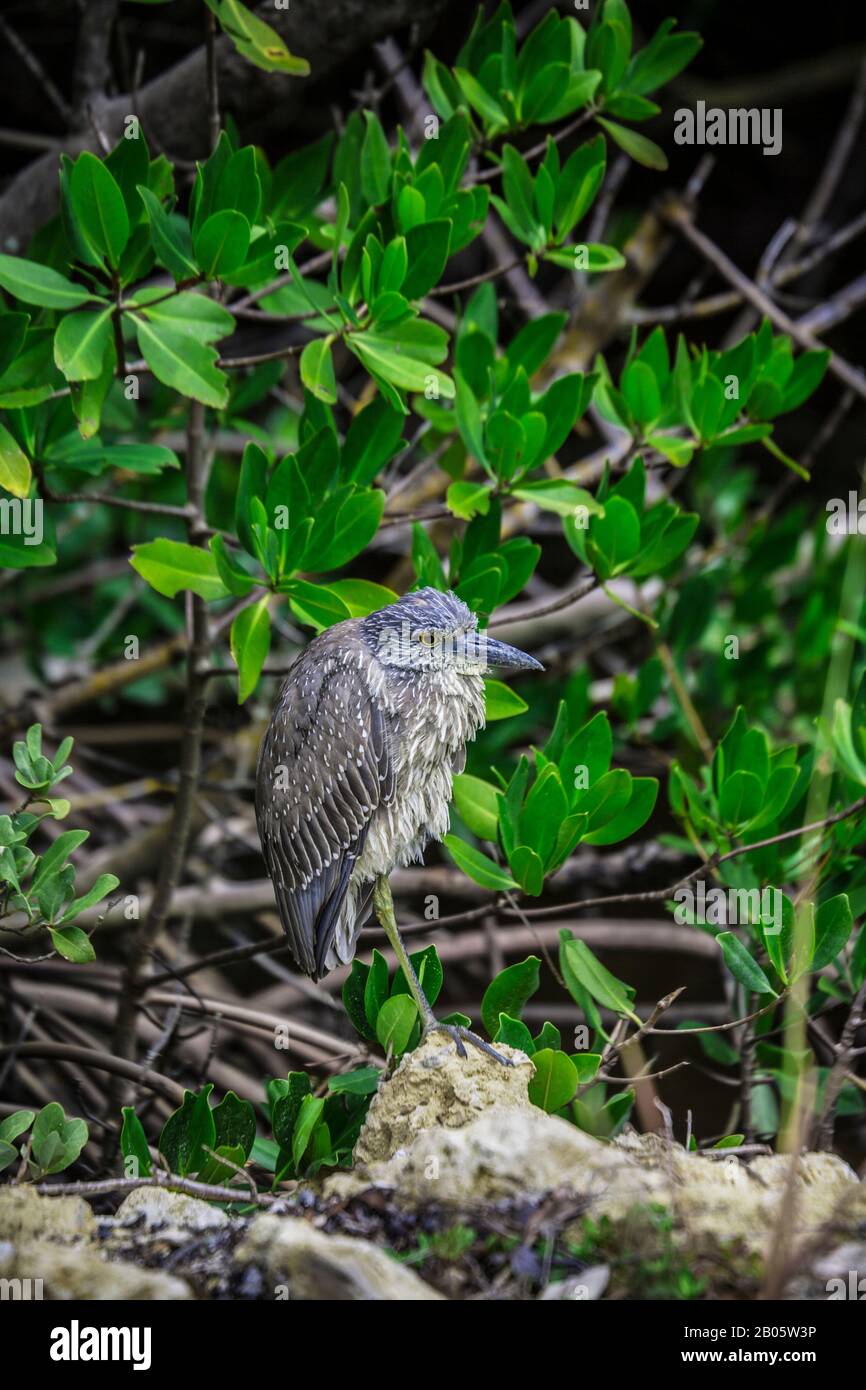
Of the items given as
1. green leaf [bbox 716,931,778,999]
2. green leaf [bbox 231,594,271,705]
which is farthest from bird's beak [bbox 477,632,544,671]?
green leaf [bbox 716,931,778,999]

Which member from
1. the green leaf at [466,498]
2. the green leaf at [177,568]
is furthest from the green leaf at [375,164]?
the green leaf at [177,568]

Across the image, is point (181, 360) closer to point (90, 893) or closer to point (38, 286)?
point (38, 286)

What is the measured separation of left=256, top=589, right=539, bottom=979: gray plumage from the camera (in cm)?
293

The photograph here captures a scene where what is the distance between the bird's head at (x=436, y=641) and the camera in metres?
2.91

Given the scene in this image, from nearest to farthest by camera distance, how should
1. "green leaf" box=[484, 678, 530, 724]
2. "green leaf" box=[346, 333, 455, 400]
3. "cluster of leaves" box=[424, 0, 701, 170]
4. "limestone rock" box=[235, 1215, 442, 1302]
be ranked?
"limestone rock" box=[235, 1215, 442, 1302] → "green leaf" box=[346, 333, 455, 400] → "green leaf" box=[484, 678, 530, 724] → "cluster of leaves" box=[424, 0, 701, 170]

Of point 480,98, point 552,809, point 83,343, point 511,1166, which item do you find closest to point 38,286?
point 83,343

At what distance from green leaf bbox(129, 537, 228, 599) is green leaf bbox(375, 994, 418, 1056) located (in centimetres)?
96

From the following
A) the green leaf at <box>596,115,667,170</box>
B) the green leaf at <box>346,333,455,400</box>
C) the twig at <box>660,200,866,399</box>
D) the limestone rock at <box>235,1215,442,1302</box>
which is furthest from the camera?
the twig at <box>660,200,866,399</box>

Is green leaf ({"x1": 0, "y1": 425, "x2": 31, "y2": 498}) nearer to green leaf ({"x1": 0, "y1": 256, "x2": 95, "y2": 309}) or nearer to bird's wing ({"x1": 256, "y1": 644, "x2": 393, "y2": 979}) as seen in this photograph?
green leaf ({"x1": 0, "y1": 256, "x2": 95, "y2": 309})

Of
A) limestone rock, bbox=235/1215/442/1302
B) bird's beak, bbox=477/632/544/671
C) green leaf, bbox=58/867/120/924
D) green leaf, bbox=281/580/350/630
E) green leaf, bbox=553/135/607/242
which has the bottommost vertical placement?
limestone rock, bbox=235/1215/442/1302

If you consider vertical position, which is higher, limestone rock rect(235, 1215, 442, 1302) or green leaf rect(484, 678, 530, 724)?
green leaf rect(484, 678, 530, 724)

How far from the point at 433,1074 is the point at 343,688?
850 millimetres

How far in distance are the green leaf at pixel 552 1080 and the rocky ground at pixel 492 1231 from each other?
0.16m
